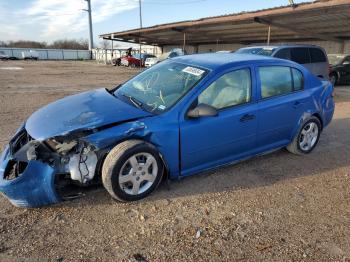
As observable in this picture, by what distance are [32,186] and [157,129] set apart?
54.3 inches

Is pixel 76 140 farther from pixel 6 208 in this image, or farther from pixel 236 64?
pixel 236 64

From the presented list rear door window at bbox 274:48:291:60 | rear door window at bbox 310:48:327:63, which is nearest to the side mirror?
rear door window at bbox 274:48:291:60

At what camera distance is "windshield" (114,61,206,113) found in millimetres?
3862

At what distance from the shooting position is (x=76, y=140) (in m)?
3.39

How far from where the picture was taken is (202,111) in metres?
3.64

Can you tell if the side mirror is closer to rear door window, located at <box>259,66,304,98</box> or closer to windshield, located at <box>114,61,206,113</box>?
windshield, located at <box>114,61,206,113</box>

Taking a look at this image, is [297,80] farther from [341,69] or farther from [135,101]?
[341,69]

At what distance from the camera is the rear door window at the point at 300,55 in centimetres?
1022

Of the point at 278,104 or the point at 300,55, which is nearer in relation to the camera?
the point at 278,104

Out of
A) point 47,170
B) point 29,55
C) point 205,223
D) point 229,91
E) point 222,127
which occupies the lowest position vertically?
point 205,223

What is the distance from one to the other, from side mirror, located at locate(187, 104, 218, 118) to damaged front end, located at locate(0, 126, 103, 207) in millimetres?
1107

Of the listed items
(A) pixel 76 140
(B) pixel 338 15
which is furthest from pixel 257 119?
(B) pixel 338 15

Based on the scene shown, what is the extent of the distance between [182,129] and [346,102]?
8.31m

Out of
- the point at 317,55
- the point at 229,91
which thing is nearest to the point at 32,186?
the point at 229,91
